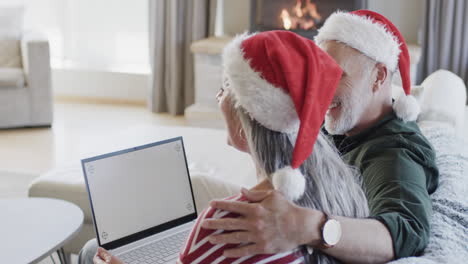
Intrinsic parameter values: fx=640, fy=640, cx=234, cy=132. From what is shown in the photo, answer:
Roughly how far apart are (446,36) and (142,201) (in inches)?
136

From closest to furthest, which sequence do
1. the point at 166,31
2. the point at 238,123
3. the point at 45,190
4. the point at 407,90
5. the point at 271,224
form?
the point at 271,224, the point at 238,123, the point at 407,90, the point at 45,190, the point at 166,31

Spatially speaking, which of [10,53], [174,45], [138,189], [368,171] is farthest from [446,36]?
[138,189]

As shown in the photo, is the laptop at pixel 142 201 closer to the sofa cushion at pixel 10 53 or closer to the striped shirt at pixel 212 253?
the striped shirt at pixel 212 253

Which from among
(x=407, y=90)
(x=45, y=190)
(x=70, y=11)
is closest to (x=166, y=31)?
(x=70, y=11)

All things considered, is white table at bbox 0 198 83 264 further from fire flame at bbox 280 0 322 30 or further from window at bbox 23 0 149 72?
window at bbox 23 0 149 72

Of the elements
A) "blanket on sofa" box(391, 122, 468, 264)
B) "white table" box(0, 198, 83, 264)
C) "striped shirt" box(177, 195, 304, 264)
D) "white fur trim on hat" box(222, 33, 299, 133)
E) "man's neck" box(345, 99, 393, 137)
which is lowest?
"white table" box(0, 198, 83, 264)

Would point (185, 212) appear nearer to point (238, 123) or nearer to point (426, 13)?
point (238, 123)

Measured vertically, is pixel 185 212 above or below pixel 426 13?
below

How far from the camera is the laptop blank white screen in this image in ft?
5.10

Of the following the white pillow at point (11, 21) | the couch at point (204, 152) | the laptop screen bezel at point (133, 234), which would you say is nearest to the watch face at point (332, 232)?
the laptop screen bezel at point (133, 234)

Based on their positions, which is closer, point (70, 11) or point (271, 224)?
point (271, 224)

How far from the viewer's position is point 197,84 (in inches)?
186

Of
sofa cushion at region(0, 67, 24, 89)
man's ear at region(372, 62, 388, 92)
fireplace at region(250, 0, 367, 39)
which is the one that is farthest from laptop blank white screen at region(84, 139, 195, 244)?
sofa cushion at region(0, 67, 24, 89)

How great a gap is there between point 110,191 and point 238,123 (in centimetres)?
48
